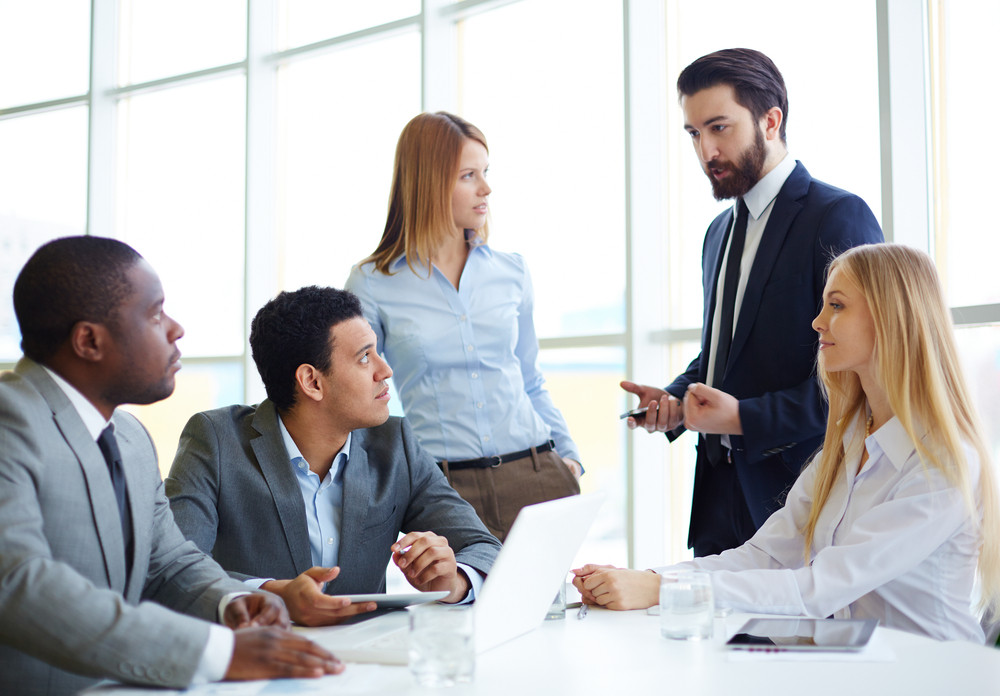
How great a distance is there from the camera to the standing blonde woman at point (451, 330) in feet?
8.48

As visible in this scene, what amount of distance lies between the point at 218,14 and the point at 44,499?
463 centimetres

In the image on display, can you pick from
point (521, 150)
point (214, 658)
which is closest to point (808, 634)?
point (214, 658)

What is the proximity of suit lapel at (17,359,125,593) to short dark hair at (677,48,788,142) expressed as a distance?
5.80ft

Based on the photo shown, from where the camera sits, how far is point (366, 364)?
2.13m

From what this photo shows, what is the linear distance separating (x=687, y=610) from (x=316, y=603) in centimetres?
59

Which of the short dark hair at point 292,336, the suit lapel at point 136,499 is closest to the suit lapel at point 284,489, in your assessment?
the short dark hair at point 292,336

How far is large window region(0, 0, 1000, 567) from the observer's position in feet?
10.5

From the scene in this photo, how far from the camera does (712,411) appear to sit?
2188 mm

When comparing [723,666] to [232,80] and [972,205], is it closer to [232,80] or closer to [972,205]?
[972,205]

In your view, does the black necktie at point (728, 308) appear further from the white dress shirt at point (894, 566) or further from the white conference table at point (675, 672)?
the white conference table at point (675, 672)

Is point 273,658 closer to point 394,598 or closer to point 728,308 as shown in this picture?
point 394,598

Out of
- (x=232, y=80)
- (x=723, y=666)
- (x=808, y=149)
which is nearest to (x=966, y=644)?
(x=723, y=666)

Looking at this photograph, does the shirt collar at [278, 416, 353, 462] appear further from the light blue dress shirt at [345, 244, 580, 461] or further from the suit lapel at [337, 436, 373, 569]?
the light blue dress shirt at [345, 244, 580, 461]

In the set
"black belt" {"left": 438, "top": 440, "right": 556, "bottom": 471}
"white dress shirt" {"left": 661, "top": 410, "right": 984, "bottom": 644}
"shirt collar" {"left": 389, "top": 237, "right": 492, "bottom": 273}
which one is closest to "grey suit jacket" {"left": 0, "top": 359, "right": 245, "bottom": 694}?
"white dress shirt" {"left": 661, "top": 410, "right": 984, "bottom": 644}
